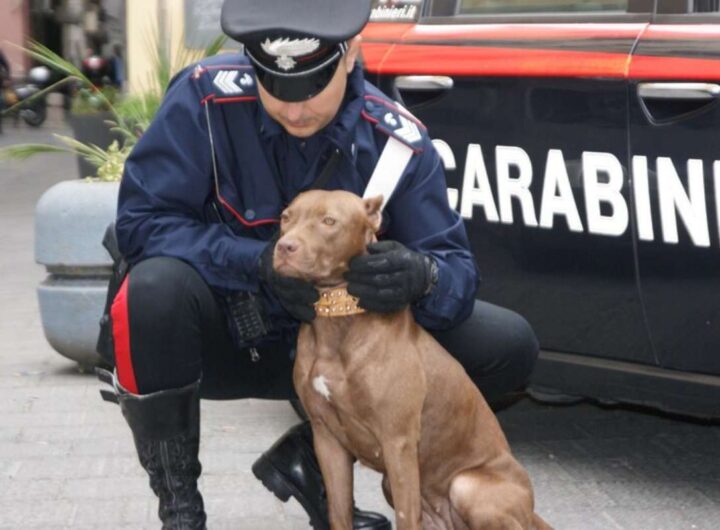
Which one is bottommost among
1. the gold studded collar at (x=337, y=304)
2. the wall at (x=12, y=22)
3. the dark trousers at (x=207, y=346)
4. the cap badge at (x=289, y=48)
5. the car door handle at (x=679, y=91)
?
the wall at (x=12, y=22)

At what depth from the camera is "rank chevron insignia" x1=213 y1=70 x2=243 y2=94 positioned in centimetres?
319

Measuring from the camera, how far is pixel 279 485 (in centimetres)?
347

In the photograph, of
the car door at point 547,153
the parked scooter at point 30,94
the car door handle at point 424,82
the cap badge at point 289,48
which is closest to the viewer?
the cap badge at point 289,48

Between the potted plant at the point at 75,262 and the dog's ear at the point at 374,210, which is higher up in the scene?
the dog's ear at the point at 374,210

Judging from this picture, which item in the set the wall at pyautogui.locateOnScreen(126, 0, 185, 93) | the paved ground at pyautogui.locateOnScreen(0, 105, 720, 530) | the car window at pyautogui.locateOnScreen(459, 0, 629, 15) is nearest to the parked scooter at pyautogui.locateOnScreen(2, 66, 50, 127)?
the wall at pyautogui.locateOnScreen(126, 0, 185, 93)

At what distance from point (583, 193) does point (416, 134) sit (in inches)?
26.1

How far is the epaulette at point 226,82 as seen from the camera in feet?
10.5

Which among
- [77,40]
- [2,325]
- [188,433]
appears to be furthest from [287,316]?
[77,40]

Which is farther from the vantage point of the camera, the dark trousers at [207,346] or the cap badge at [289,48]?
the dark trousers at [207,346]

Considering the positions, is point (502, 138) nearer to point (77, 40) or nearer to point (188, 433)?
point (188, 433)

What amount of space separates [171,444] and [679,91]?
4.85 feet

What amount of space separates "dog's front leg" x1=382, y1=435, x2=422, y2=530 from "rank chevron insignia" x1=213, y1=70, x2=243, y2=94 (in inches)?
34.5

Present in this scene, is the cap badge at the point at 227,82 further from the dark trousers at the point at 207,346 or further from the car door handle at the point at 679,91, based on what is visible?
the car door handle at the point at 679,91

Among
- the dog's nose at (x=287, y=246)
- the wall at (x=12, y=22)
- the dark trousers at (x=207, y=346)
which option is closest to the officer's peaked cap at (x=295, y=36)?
the dog's nose at (x=287, y=246)
